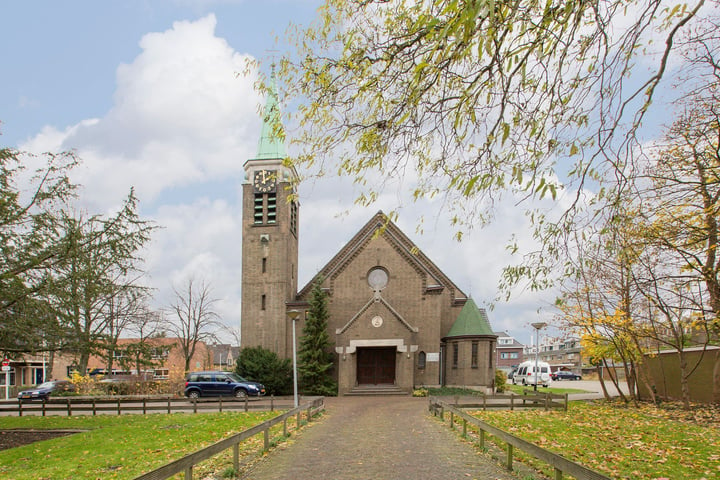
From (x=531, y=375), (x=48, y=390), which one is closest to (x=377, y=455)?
(x=48, y=390)

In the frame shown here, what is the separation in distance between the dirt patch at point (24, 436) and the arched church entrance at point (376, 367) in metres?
18.8

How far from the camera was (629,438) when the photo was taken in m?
13.4

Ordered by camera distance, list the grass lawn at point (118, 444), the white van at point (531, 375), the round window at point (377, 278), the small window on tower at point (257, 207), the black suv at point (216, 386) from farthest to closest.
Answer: the white van at point (531, 375) < the small window on tower at point (257, 207) < the round window at point (377, 278) < the black suv at point (216, 386) < the grass lawn at point (118, 444)

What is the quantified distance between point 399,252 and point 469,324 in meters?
6.33

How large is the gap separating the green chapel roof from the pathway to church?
18.2 meters

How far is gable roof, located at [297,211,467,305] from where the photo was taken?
117ft

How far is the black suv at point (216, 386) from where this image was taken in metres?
30.7

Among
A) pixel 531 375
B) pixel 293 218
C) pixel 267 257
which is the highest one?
pixel 293 218

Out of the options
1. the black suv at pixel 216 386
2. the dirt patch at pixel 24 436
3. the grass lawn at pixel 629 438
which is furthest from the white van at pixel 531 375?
the dirt patch at pixel 24 436

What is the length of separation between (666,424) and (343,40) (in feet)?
49.3

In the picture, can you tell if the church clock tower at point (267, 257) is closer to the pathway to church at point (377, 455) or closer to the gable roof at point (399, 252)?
the gable roof at point (399, 252)

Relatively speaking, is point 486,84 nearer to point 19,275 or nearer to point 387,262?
point 19,275

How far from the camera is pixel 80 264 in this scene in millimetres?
14891

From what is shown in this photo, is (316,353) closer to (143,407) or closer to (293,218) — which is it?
(293,218)
